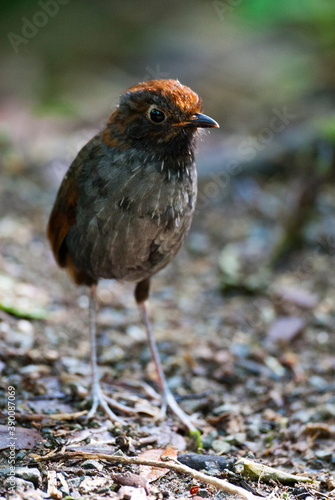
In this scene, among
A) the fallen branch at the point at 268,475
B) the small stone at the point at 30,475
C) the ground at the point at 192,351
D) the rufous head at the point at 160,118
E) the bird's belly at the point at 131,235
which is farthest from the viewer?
the bird's belly at the point at 131,235

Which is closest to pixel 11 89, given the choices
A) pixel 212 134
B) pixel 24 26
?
pixel 24 26

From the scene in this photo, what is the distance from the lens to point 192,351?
524cm

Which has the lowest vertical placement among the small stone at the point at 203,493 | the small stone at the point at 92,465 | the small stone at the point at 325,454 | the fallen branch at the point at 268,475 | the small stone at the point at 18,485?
the small stone at the point at 18,485

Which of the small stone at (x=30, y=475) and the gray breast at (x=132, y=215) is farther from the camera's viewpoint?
the gray breast at (x=132, y=215)

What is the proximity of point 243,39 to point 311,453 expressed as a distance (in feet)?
34.0

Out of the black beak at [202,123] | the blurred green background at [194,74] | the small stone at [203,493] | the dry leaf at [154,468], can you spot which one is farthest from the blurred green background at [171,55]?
the small stone at [203,493]

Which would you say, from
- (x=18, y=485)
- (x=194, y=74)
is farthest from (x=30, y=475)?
(x=194, y=74)

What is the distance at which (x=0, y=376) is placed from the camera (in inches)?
167

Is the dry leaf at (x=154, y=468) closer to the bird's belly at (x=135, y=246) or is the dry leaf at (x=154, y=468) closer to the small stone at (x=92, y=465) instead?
the small stone at (x=92, y=465)

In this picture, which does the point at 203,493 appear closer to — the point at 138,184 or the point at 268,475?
the point at 268,475

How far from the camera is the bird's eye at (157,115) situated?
143 inches

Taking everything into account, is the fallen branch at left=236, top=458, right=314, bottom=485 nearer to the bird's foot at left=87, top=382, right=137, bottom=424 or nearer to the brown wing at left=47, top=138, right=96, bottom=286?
the bird's foot at left=87, top=382, right=137, bottom=424

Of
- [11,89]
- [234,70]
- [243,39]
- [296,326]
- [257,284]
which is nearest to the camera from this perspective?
[296,326]

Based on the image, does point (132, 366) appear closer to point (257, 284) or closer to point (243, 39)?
point (257, 284)
